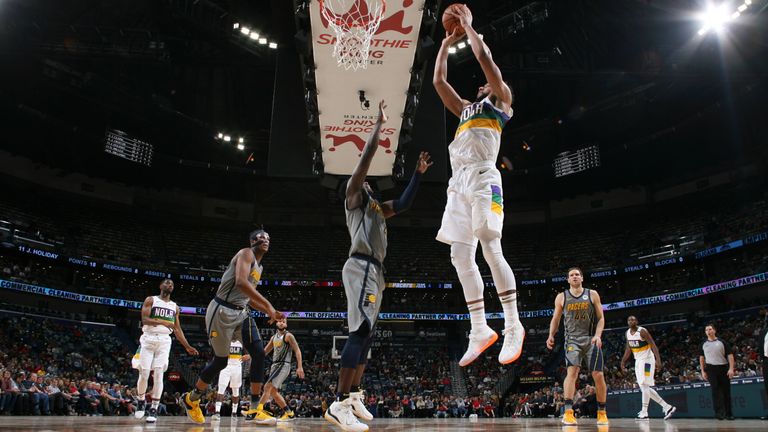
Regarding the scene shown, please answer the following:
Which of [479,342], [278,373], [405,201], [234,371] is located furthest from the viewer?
[234,371]

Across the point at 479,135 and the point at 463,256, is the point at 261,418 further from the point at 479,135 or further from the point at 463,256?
the point at 479,135

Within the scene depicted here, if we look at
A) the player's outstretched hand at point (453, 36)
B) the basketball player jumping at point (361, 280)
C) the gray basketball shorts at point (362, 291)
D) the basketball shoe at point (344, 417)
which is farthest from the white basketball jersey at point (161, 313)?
the player's outstretched hand at point (453, 36)

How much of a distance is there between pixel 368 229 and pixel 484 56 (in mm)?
1777

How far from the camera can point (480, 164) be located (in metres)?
4.73

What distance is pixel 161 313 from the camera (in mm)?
9617

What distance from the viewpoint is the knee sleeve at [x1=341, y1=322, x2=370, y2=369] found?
448 cm

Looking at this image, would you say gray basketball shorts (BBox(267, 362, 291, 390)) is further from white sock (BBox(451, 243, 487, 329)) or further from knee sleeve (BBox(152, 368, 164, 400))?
white sock (BBox(451, 243, 487, 329))

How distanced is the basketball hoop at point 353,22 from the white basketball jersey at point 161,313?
528 cm

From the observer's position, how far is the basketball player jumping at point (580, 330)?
739 centimetres

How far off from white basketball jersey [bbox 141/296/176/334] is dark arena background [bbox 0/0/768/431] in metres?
3.89

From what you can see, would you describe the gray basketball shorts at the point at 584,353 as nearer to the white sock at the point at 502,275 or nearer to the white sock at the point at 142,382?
the white sock at the point at 502,275

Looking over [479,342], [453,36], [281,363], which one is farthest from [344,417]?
[281,363]

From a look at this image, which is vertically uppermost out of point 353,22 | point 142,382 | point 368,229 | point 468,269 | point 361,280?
point 353,22

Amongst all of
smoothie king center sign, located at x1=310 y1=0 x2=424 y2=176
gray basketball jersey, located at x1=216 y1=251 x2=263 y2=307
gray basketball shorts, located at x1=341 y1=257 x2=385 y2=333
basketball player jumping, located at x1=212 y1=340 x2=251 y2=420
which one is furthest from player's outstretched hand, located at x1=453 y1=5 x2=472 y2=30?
basketball player jumping, located at x1=212 y1=340 x2=251 y2=420
